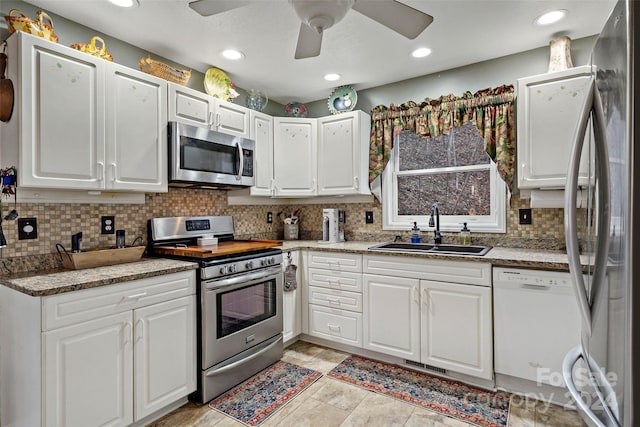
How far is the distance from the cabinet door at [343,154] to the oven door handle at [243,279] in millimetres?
1039

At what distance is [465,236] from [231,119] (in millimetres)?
2268

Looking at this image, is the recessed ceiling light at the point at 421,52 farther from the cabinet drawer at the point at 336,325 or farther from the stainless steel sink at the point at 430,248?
the cabinet drawer at the point at 336,325

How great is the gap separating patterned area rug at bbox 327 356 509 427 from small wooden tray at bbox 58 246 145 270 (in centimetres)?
167

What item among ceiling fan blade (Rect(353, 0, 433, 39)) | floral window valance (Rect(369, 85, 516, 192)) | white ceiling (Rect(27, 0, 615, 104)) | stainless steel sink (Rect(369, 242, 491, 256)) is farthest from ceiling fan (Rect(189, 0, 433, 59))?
stainless steel sink (Rect(369, 242, 491, 256))

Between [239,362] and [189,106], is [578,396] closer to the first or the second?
[239,362]

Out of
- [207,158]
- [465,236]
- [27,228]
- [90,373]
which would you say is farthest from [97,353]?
[465,236]

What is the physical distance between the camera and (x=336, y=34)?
2381 millimetres

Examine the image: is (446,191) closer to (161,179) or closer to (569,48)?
(569,48)

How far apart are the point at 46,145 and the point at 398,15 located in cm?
194

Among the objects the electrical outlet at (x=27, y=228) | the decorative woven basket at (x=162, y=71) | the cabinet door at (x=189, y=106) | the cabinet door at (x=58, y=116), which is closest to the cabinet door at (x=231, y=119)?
the cabinet door at (x=189, y=106)

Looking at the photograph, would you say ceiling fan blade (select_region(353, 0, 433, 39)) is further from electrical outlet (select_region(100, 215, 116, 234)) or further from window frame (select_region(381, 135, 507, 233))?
electrical outlet (select_region(100, 215, 116, 234))

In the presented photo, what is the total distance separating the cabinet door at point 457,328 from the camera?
227cm

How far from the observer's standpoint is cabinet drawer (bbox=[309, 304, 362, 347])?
2.83m

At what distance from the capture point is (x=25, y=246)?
1952 millimetres
